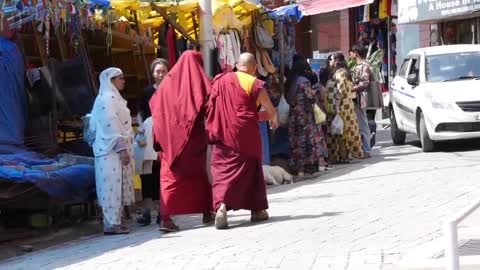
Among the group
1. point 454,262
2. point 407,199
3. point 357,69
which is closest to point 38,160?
point 407,199

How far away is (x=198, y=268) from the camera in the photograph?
6.45 metres

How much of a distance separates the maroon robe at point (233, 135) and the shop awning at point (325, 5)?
14966 mm

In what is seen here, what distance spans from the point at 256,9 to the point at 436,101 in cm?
342

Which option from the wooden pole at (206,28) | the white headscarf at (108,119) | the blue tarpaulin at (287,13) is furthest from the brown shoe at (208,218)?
the blue tarpaulin at (287,13)

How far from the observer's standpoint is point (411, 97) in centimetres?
1486

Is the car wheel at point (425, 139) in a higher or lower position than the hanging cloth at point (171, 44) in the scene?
lower

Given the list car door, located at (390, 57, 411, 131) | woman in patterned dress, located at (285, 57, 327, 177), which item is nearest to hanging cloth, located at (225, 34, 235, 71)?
woman in patterned dress, located at (285, 57, 327, 177)

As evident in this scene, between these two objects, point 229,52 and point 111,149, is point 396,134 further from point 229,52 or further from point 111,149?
point 111,149

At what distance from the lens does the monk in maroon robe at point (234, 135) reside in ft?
26.7

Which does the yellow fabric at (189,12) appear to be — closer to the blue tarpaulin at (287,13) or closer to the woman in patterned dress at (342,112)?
the blue tarpaulin at (287,13)

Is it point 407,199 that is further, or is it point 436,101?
point 436,101

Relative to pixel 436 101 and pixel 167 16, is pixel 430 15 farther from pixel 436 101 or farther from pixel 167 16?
pixel 167 16

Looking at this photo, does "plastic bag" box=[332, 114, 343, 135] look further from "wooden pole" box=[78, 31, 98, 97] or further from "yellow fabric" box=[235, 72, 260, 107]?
"yellow fabric" box=[235, 72, 260, 107]

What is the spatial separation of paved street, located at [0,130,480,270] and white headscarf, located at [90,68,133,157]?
38.0 inches
